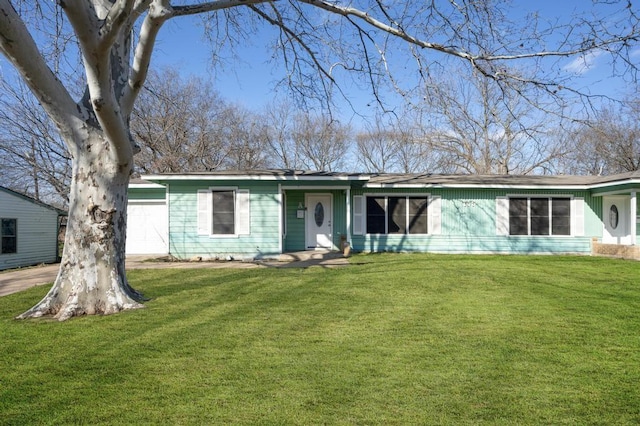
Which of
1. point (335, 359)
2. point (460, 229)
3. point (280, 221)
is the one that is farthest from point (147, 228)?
point (335, 359)

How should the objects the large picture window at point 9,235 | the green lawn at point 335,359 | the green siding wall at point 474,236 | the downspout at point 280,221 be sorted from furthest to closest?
the green siding wall at point 474,236 → the downspout at point 280,221 → the large picture window at point 9,235 → the green lawn at point 335,359

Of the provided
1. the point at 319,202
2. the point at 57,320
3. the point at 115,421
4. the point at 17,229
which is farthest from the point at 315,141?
the point at 115,421

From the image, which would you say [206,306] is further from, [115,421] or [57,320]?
[115,421]

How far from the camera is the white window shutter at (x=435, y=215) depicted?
563 inches

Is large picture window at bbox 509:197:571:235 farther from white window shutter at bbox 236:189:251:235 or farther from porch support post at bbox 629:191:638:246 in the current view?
white window shutter at bbox 236:189:251:235

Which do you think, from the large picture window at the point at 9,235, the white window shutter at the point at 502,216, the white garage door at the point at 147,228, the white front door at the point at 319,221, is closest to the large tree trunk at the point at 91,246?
the white front door at the point at 319,221

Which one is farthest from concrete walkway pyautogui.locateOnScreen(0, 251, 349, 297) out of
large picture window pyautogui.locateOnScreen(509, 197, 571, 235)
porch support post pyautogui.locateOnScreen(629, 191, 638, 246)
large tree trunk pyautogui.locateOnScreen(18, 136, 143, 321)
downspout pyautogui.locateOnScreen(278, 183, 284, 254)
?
porch support post pyautogui.locateOnScreen(629, 191, 638, 246)

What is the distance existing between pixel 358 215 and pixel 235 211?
4.45 m

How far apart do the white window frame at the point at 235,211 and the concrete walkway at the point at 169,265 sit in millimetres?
1185

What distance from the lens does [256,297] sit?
6.65m

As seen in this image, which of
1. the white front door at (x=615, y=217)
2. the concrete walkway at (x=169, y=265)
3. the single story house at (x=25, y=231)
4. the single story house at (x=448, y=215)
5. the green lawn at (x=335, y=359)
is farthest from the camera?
the white front door at (x=615, y=217)

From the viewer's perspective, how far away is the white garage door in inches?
579

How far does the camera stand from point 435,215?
14.3m

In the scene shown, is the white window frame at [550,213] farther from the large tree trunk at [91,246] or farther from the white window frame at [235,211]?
the large tree trunk at [91,246]
